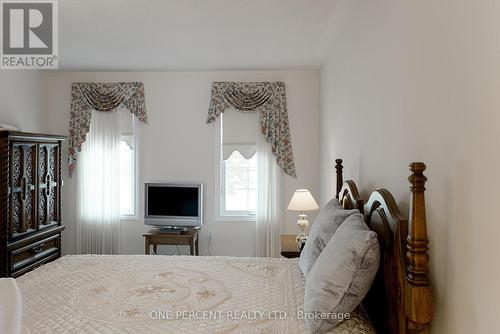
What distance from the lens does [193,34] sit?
3.22m

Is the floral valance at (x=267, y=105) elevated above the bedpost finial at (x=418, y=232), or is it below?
above

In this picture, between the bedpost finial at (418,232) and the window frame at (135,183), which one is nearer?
the bedpost finial at (418,232)

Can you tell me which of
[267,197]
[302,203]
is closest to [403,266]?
[302,203]

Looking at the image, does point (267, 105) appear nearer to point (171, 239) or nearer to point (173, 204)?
point (173, 204)

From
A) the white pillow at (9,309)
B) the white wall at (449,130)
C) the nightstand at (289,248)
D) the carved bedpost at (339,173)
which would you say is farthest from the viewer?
the nightstand at (289,248)

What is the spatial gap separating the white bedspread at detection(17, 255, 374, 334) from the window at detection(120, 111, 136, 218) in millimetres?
2178

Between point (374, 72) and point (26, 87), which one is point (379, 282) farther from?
point (26, 87)

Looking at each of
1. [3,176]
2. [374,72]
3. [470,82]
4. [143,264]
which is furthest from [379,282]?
[3,176]

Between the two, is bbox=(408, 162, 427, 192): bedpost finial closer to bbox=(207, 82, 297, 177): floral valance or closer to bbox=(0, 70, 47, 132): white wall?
bbox=(207, 82, 297, 177): floral valance

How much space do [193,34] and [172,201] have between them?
2109 mm

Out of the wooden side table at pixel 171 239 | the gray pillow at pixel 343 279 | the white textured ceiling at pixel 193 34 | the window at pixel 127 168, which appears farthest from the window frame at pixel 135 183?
the gray pillow at pixel 343 279

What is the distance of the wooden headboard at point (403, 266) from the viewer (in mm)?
1070
